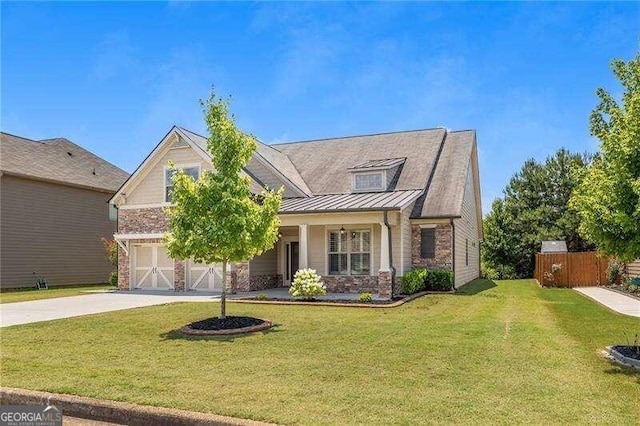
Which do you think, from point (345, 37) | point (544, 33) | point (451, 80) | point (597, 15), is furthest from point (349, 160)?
point (597, 15)

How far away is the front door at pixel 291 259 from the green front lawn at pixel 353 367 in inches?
376

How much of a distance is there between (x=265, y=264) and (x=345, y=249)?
12.3ft

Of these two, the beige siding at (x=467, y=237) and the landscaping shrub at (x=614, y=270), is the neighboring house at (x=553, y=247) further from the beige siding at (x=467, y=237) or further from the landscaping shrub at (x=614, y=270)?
the landscaping shrub at (x=614, y=270)

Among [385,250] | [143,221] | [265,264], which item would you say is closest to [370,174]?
[385,250]

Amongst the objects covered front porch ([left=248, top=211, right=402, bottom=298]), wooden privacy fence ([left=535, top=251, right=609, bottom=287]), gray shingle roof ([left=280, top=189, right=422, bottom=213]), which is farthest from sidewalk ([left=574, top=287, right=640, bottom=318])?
gray shingle roof ([left=280, top=189, right=422, bottom=213])

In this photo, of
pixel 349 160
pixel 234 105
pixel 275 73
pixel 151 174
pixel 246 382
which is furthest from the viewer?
pixel 349 160

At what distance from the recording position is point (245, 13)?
1305cm

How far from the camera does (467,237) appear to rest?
24.8 metres

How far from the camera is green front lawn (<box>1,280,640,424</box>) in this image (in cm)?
542

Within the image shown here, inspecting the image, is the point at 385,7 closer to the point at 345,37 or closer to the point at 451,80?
the point at 345,37

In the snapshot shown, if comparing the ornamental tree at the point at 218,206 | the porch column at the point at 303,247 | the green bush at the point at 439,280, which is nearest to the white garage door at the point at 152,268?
the porch column at the point at 303,247

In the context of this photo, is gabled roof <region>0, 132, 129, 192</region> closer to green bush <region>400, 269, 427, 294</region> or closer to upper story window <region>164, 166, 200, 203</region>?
upper story window <region>164, 166, 200, 203</region>

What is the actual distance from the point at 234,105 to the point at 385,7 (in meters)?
4.75

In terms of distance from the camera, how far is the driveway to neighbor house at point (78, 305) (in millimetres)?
12961
